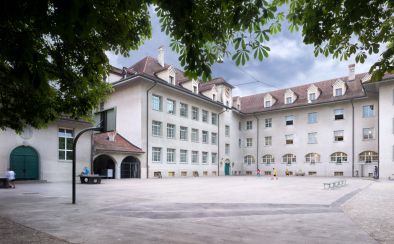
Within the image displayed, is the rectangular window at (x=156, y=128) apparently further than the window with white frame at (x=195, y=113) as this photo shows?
No

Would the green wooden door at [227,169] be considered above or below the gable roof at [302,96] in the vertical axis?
below

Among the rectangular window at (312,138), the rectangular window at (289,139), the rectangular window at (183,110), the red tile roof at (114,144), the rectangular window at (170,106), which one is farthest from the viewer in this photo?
the rectangular window at (289,139)

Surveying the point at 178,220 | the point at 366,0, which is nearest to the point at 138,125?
the point at 178,220

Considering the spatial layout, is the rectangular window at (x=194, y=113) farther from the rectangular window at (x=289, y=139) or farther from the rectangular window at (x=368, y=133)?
the rectangular window at (x=368, y=133)

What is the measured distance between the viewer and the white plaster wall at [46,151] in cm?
2619

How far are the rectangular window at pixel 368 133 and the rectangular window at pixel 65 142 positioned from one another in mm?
37196

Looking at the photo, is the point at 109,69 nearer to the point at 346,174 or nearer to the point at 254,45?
the point at 254,45

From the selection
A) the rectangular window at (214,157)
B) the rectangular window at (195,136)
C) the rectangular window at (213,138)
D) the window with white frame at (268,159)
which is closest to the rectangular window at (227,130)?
the rectangular window at (213,138)

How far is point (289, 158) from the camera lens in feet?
177

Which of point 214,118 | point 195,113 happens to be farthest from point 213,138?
point 195,113

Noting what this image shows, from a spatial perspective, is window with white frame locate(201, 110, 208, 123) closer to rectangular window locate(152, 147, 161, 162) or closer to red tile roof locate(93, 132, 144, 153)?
rectangular window locate(152, 147, 161, 162)

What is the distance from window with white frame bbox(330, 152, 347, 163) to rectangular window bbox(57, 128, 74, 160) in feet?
118

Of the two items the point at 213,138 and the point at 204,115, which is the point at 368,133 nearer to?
the point at 213,138

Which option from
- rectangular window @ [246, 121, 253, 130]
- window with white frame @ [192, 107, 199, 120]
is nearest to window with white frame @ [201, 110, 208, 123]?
window with white frame @ [192, 107, 199, 120]
